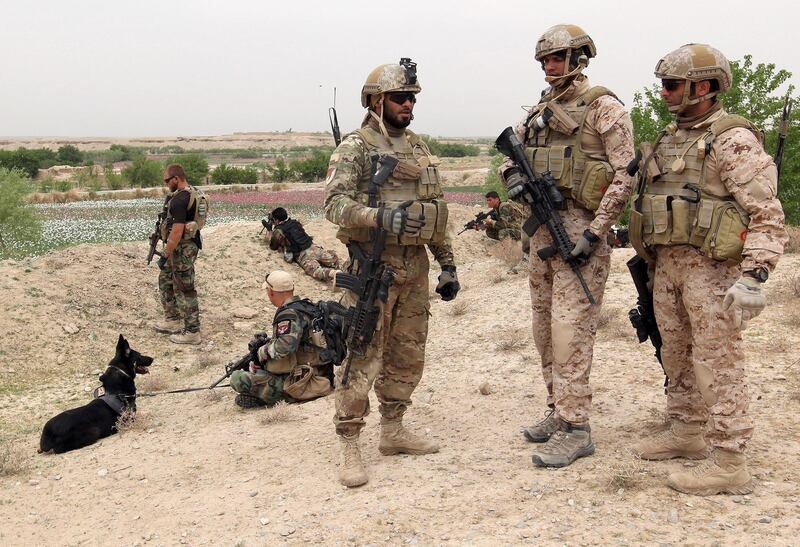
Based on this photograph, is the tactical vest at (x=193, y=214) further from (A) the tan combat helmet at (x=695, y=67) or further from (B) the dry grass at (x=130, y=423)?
(A) the tan combat helmet at (x=695, y=67)

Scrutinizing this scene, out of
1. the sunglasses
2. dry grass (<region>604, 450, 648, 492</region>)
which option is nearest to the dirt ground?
dry grass (<region>604, 450, 648, 492</region>)

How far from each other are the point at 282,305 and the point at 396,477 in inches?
94.6

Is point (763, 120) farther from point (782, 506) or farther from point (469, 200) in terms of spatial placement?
point (782, 506)

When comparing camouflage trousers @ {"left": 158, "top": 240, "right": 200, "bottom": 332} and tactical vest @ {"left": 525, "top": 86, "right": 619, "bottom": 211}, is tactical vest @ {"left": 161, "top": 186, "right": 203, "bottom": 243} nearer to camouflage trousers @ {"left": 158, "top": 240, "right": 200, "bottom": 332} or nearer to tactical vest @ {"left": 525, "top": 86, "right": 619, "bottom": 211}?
camouflage trousers @ {"left": 158, "top": 240, "right": 200, "bottom": 332}

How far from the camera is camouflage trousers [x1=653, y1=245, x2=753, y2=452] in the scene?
11.9 feet

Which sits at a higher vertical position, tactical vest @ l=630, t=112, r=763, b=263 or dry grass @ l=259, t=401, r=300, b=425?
tactical vest @ l=630, t=112, r=763, b=263

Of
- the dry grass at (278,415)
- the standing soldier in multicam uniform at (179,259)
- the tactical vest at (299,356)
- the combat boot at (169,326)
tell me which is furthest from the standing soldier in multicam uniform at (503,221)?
the dry grass at (278,415)

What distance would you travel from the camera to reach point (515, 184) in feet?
14.1

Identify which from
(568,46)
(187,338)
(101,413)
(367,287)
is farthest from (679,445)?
(187,338)

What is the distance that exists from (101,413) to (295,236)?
23.0 feet

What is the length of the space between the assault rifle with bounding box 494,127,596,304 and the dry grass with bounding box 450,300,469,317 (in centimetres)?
486

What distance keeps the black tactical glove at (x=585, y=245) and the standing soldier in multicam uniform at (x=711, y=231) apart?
0.25 m

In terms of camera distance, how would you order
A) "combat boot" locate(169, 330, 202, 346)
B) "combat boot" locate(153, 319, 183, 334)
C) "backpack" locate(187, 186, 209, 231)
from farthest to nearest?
"combat boot" locate(153, 319, 183, 334)
"combat boot" locate(169, 330, 202, 346)
"backpack" locate(187, 186, 209, 231)

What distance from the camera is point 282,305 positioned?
20.3 ft
